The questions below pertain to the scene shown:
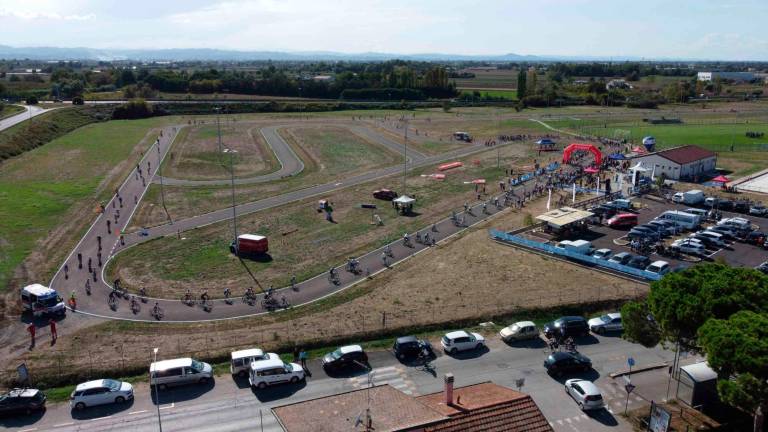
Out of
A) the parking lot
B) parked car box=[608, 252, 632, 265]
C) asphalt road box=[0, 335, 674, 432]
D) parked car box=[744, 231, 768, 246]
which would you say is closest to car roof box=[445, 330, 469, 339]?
asphalt road box=[0, 335, 674, 432]

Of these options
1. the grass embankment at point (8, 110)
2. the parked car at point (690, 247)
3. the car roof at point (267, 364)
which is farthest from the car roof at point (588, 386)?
the grass embankment at point (8, 110)

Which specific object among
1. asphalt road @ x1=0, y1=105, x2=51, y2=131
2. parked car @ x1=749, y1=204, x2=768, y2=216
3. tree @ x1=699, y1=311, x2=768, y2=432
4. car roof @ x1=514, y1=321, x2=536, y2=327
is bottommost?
car roof @ x1=514, y1=321, x2=536, y2=327

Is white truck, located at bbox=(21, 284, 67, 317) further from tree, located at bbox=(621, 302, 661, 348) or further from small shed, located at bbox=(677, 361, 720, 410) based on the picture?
small shed, located at bbox=(677, 361, 720, 410)

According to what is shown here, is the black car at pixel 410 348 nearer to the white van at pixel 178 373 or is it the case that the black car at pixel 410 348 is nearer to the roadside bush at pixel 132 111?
the white van at pixel 178 373

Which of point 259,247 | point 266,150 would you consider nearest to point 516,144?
point 266,150

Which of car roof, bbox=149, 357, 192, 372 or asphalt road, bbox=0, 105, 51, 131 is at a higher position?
asphalt road, bbox=0, 105, 51, 131

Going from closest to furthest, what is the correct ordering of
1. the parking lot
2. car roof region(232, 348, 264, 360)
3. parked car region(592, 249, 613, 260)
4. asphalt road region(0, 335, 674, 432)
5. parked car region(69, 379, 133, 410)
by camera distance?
asphalt road region(0, 335, 674, 432) < parked car region(69, 379, 133, 410) < car roof region(232, 348, 264, 360) < parked car region(592, 249, 613, 260) < the parking lot
